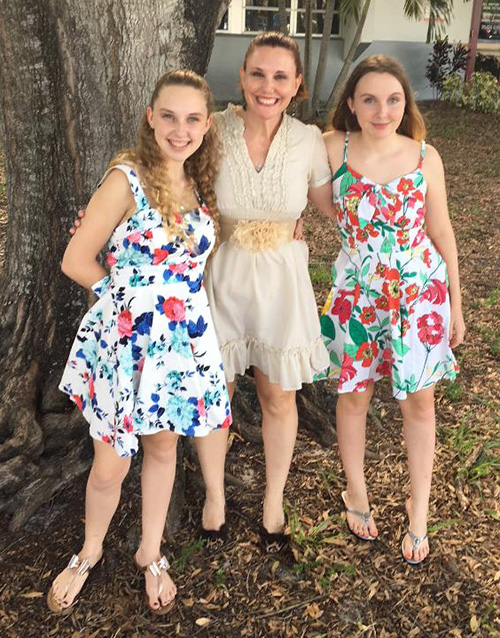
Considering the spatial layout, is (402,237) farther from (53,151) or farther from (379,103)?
(53,151)

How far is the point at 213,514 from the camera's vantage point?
9.39 ft

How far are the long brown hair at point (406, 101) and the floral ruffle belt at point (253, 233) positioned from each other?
0.47 m

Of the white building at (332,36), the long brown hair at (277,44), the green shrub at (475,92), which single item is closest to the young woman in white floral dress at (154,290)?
the long brown hair at (277,44)

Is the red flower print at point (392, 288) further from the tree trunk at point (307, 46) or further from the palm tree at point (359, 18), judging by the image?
the tree trunk at point (307, 46)

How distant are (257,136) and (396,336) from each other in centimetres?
87

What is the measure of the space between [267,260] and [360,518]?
48.3 inches

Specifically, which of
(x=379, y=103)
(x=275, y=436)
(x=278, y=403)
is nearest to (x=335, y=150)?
(x=379, y=103)

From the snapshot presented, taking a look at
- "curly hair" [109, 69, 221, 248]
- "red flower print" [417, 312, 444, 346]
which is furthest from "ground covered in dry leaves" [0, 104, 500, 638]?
"curly hair" [109, 69, 221, 248]

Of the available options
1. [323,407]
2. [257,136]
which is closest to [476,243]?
[323,407]

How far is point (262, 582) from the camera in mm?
2699

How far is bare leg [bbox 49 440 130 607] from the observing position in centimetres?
242

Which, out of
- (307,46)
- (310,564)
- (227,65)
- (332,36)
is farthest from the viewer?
(332,36)

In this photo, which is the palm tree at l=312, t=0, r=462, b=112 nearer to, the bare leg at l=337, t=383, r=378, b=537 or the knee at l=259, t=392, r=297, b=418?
the bare leg at l=337, t=383, r=378, b=537

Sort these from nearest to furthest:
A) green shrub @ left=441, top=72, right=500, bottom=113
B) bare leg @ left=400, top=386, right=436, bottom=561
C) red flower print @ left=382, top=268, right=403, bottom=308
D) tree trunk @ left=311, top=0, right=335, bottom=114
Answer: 1. red flower print @ left=382, top=268, right=403, bottom=308
2. bare leg @ left=400, top=386, right=436, bottom=561
3. tree trunk @ left=311, top=0, right=335, bottom=114
4. green shrub @ left=441, top=72, right=500, bottom=113
